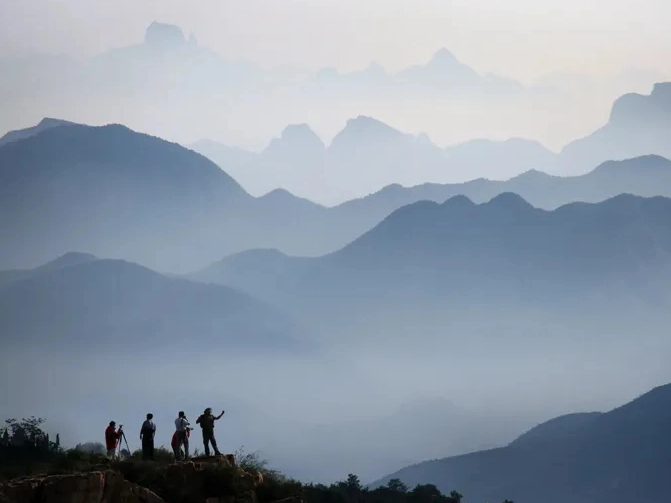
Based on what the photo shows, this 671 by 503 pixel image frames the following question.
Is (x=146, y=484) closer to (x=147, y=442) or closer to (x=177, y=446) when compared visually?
(x=147, y=442)

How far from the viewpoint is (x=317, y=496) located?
87.9 m

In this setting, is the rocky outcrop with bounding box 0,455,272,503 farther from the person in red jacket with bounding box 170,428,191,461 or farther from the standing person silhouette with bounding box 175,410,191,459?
the standing person silhouette with bounding box 175,410,191,459

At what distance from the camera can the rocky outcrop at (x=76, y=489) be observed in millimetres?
37009

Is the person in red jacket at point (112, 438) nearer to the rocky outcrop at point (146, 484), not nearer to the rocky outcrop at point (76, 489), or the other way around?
the rocky outcrop at point (146, 484)

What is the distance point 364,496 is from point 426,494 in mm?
11723

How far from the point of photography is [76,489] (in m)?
37.5

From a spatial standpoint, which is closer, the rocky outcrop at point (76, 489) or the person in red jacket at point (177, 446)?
the rocky outcrop at point (76, 489)

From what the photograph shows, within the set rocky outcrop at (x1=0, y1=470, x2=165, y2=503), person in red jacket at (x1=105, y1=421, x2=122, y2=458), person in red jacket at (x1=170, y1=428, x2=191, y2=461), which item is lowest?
rocky outcrop at (x1=0, y1=470, x2=165, y2=503)

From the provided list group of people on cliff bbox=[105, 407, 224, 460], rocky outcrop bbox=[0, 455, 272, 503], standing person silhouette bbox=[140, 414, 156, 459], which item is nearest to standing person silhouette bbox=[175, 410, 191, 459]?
group of people on cliff bbox=[105, 407, 224, 460]

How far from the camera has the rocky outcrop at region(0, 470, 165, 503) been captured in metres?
37.0

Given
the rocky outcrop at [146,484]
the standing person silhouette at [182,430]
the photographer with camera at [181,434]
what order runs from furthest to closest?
1. the standing person silhouette at [182,430]
2. the photographer with camera at [181,434]
3. the rocky outcrop at [146,484]

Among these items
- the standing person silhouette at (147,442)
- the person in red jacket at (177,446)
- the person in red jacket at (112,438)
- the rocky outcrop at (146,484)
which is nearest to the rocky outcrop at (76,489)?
the rocky outcrop at (146,484)

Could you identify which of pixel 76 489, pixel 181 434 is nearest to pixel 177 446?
pixel 181 434

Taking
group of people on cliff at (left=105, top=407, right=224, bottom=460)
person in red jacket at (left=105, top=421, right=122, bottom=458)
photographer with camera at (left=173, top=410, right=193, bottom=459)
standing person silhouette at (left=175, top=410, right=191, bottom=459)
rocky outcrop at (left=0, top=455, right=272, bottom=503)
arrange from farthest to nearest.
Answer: standing person silhouette at (left=175, top=410, right=191, bottom=459) < photographer with camera at (left=173, top=410, right=193, bottom=459) < person in red jacket at (left=105, top=421, right=122, bottom=458) < group of people on cliff at (left=105, top=407, right=224, bottom=460) < rocky outcrop at (left=0, top=455, right=272, bottom=503)
